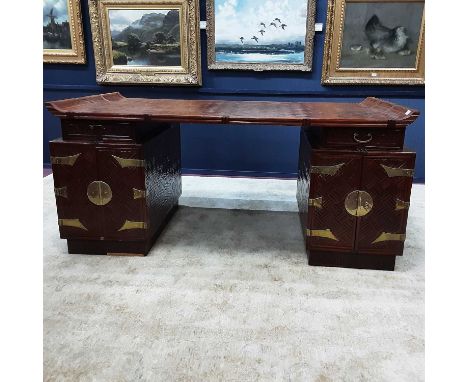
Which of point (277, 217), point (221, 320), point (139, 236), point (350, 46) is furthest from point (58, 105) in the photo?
point (350, 46)

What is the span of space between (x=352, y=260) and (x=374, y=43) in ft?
8.63

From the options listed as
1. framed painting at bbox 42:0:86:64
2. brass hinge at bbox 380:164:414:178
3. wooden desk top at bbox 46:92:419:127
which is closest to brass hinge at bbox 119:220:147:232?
wooden desk top at bbox 46:92:419:127

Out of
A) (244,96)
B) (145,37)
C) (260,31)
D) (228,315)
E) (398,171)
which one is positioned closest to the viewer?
(228,315)

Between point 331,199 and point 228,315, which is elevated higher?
point 331,199

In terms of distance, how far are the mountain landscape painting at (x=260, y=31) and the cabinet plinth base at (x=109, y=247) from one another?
2.52 m

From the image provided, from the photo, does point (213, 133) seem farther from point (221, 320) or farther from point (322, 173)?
point (221, 320)

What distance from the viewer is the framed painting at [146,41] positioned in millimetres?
4234

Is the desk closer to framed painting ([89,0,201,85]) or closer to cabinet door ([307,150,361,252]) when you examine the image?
cabinet door ([307,150,361,252])

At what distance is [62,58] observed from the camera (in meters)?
4.54

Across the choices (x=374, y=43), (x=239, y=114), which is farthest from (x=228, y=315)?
(x=374, y=43)

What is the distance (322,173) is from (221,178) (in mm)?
2346

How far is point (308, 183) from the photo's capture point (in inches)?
107

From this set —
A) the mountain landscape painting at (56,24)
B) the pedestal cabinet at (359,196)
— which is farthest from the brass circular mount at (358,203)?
the mountain landscape painting at (56,24)

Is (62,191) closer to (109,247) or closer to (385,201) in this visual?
(109,247)
